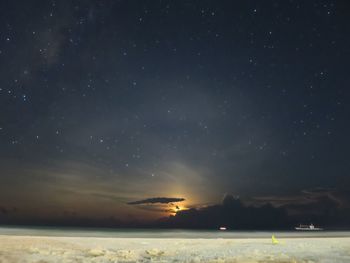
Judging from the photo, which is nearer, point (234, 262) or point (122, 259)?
point (234, 262)

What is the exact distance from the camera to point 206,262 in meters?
19.7

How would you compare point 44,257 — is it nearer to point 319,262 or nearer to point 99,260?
point 99,260

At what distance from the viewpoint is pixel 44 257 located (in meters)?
19.9

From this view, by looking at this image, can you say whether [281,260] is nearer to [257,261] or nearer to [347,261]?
[257,261]

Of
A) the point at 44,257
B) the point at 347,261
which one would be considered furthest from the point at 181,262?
the point at 347,261

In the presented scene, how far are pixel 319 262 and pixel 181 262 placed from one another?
7.42 meters

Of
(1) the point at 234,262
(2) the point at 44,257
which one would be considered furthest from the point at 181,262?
(2) the point at 44,257

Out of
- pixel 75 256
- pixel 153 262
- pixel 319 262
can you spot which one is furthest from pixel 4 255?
pixel 319 262

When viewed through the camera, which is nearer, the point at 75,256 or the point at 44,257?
the point at 44,257

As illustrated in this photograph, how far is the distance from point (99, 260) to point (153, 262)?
2.92 meters

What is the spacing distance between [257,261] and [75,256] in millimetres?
10020

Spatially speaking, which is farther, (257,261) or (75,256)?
(75,256)

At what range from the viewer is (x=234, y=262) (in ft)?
63.8

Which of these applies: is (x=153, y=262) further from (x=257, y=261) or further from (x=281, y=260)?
(x=281, y=260)
